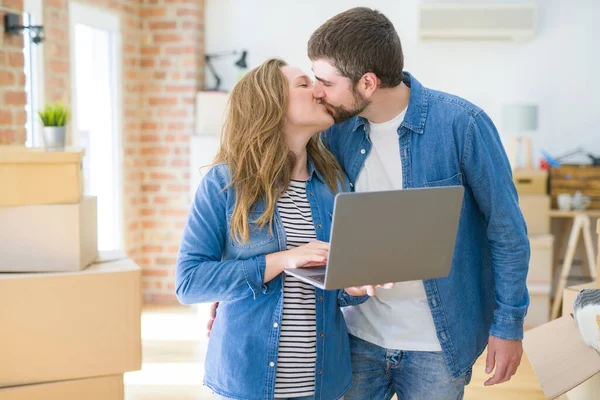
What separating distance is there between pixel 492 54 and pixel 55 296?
424 centimetres

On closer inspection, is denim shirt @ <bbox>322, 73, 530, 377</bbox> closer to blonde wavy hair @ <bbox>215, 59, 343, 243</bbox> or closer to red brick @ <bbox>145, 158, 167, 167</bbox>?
blonde wavy hair @ <bbox>215, 59, 343, 243</bbox>

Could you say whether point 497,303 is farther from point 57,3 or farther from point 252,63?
point 252,63

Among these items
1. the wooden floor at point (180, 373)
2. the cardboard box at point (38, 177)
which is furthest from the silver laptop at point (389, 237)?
the wooden floor at point (180, 373)

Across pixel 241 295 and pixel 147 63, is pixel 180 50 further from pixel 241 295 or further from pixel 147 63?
pixel 241 295

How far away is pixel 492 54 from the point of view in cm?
573

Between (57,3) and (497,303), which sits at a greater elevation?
(57,3)

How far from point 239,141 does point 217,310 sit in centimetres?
44

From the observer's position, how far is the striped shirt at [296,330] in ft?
5.90

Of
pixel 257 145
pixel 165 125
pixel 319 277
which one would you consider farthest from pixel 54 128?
pixel 165 125

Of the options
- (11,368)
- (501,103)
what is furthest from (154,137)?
(11,368)

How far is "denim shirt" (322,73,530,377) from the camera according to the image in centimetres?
184

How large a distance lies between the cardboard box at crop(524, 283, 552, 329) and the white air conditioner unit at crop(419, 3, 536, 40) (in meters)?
1.83

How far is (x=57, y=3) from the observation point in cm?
436

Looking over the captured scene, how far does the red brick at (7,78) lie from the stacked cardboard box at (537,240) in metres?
3.24
